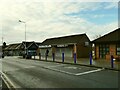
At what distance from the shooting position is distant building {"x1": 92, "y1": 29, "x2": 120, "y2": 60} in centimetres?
3203

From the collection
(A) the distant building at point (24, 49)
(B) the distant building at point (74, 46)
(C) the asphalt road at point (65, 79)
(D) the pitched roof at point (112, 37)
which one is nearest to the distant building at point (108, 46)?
(D) the pitched roof at point (112, 37)

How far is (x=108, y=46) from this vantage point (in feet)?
111

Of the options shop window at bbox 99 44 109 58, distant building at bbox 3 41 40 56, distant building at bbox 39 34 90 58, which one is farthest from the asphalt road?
distant building at bbox 3 41 40 56

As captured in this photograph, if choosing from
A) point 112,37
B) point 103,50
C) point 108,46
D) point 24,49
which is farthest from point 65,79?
point 24,49

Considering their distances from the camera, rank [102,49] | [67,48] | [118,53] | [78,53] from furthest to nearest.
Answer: [67,48] → [78,53] → [102,49] → [118,53]

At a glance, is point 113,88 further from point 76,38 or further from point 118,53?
point 76,38

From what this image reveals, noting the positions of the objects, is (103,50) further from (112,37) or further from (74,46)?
(74,46)

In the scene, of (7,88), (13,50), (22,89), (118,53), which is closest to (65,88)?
(22,89)

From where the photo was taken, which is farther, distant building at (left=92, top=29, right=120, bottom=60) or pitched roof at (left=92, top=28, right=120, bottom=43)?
distant building at (left=92, top=29, right=120, bottom=60)

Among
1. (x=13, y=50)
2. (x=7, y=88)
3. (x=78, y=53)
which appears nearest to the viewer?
(x=7, y=88)

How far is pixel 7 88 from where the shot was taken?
10.6 m

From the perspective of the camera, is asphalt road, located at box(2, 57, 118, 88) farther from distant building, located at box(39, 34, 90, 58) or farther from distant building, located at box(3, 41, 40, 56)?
distant building, located at box(3, 41, 40, 56)

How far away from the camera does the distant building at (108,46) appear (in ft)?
105

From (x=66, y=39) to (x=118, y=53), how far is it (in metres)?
21.2
